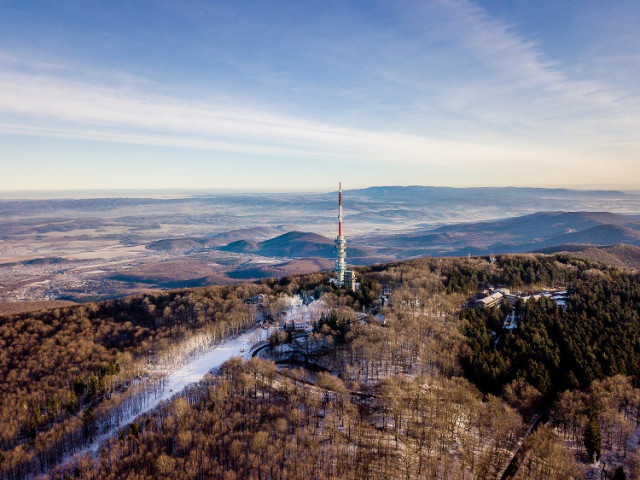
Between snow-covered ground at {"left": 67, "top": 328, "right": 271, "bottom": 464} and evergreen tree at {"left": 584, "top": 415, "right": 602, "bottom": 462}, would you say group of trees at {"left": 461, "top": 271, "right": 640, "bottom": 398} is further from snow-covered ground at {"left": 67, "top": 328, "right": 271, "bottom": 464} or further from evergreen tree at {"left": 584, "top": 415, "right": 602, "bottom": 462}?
snow-covered ground at {"left": 67, "top": 328, "right": 271, "bottom": 464}

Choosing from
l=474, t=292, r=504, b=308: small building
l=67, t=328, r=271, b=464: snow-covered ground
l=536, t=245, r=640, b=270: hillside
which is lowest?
l=67, t=328, r=271, b=464: snow-covered ground

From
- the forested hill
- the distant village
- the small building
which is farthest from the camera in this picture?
the distant village

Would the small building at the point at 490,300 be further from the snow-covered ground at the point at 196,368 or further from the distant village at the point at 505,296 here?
the snow-covered ground at the point at 196,368

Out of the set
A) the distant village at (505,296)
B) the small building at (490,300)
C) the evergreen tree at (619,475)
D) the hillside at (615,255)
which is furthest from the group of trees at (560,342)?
the hillside at (615,255)

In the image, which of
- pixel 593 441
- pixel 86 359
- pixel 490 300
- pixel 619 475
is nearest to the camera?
pixel 619 475

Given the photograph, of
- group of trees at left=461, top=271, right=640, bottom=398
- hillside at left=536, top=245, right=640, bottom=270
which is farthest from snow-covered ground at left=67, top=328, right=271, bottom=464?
hillside at left=536, top=245, right=640, bottom=270

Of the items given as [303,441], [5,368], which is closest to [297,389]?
[303,441]

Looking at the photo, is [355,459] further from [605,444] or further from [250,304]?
[250,304]

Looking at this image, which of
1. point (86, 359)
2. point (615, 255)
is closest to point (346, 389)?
point (86, 359)

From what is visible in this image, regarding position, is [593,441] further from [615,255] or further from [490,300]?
[615,255]
